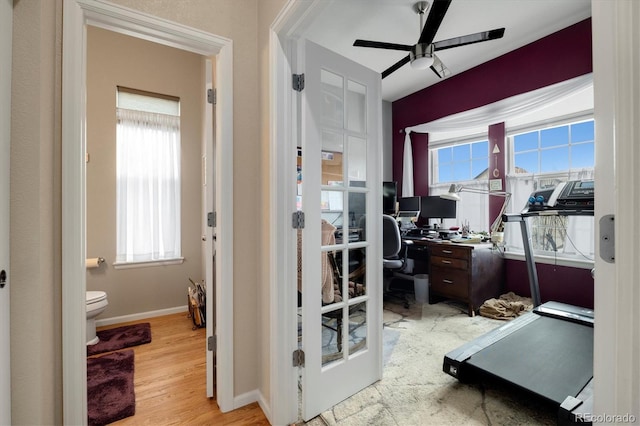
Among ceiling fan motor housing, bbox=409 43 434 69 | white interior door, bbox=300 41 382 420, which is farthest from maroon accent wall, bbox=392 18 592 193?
white interior door, bbox=300 41 382 420

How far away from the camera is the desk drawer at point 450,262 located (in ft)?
10.2

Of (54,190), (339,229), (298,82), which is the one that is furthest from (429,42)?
(54,190)

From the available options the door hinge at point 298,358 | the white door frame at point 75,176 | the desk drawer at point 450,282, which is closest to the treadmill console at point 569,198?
the desk drawer at point 450,282

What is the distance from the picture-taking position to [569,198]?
2.05 m

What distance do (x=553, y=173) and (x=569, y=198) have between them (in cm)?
142

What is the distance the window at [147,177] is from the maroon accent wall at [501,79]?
3457 millimetres

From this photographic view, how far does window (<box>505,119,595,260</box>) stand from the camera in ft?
9.68

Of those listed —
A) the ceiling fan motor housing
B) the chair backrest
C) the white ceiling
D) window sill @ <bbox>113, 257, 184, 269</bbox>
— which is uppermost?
the white ceiling

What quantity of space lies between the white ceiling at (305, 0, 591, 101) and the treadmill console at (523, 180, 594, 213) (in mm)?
1762

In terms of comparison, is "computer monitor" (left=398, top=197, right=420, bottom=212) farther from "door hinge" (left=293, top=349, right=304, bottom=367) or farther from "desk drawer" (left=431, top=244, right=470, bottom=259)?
"door hinge" (left=293, top=349, right=304, bottom=367)

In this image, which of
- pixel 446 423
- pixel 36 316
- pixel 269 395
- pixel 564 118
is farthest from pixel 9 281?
pixel 564 118

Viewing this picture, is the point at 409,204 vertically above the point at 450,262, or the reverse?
the point at 409,204

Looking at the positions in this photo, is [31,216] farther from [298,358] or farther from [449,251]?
[449,251]

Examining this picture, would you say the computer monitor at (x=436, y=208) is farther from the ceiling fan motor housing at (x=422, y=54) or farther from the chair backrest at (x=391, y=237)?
the ceiling fan motor housing at (x=422, y=54)
